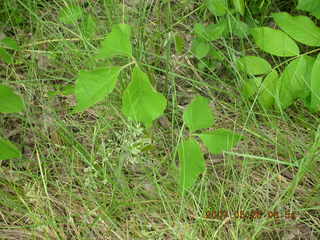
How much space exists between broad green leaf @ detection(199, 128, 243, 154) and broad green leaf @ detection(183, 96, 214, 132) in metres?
0.05

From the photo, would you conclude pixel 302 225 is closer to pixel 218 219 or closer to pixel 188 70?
pixel 218 219

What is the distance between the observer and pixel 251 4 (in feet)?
5.86

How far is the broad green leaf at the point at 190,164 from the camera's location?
4.05ft

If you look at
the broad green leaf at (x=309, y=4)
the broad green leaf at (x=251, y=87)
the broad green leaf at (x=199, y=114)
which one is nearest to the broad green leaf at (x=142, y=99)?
the broad green leaf at (x=199, y=114)

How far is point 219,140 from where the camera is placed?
1.31 meters

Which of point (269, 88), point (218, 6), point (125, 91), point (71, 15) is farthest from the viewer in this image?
point (71, 15)

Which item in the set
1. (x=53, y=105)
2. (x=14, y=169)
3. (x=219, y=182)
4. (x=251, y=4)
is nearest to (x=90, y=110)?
(x=53, y=105)

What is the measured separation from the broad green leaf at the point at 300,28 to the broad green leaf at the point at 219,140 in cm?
44

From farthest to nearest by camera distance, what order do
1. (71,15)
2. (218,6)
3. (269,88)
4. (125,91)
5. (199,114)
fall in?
(71,15) < (218,6) < (269,88) < (199,114) < (125,91)

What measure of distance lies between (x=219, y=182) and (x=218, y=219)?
16 centimetres

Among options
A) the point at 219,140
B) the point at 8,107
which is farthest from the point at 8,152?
the point at 219,140

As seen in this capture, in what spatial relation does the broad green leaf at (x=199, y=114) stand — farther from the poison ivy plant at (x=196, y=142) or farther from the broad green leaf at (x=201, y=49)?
the broad green leaf at (x=201, y=49)
